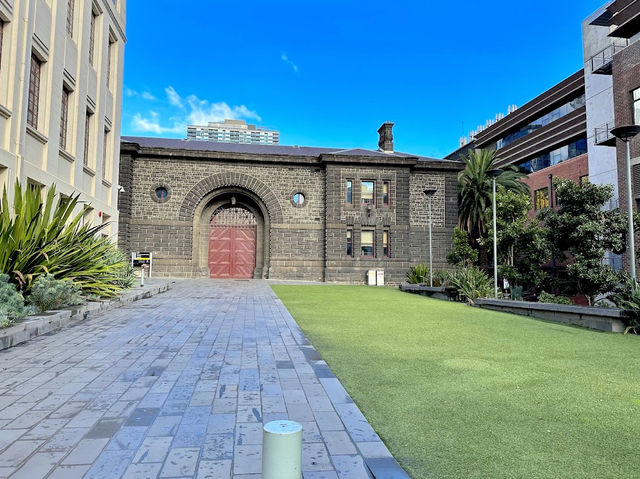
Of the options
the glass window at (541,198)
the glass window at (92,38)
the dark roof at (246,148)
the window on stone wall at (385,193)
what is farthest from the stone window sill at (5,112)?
the glass window at (541,198)

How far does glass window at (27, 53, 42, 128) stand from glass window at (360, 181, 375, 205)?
17424 millimetres

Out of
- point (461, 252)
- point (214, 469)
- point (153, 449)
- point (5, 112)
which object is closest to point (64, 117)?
point (5, 112)

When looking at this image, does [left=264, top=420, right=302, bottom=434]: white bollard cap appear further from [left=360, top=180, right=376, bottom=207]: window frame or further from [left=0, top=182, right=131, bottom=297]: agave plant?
[left=360, top=180, right=376, bottom=207]: window frame

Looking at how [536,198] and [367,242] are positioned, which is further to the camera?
[536,198]

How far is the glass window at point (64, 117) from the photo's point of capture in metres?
13.0

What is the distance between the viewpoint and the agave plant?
24.3 ft

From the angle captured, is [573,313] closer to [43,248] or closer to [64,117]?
[43,248]

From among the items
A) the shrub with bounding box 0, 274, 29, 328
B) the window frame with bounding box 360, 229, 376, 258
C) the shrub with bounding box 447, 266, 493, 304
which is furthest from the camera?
the window frame with bounding box 360, 229, 376, 258

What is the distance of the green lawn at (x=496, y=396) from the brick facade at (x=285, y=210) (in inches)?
674

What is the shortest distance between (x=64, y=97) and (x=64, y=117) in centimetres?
65

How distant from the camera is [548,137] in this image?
1432 inches

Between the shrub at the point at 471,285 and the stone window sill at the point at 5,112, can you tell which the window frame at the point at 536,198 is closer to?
the shrub at the point at 471,285

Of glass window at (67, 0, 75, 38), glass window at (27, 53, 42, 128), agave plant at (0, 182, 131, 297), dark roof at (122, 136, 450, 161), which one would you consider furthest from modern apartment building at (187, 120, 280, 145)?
agave plant at (0, 182, 131, 297)

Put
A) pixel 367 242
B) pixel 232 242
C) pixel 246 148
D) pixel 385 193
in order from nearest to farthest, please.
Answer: pixel 367 242 < pixel 385 193 < pixel 232 242 < pixel 246 148
